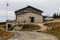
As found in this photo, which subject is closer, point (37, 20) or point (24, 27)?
point (24, 27)

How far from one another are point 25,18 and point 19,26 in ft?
39.1

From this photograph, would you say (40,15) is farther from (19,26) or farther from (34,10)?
(19,26)

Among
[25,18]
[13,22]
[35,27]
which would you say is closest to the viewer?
[35,27]

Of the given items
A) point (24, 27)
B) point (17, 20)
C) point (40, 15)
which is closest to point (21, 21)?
point (17, 20)

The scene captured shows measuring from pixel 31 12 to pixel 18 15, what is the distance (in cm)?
494

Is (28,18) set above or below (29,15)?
below

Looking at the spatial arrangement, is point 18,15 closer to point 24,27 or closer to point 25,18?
point 25,18

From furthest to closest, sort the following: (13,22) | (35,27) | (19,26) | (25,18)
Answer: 1. (25,18)
2. (13,22)
3. (19,26)
4. (35,27)

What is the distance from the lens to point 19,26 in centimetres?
7412

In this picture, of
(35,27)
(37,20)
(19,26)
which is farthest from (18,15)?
(35,27)

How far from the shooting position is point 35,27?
68.9 m

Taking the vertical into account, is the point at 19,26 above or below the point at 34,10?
below

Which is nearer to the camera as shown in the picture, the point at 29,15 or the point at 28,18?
the point at 28,18

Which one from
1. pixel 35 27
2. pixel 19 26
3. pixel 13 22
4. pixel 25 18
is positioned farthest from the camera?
pixel 25 18
